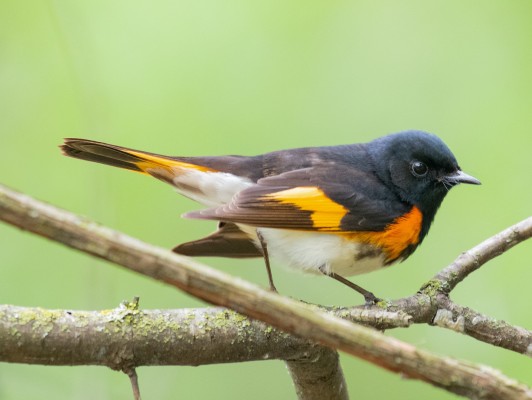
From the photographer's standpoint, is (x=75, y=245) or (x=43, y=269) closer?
(x=75, y=245)

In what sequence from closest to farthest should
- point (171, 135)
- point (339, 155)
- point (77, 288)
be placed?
point (339, 155)
point (77, 288)
point (171, 135)

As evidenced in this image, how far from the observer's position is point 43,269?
375 centimetres

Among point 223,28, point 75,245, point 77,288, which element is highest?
point 223,28

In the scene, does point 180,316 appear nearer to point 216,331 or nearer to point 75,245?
point 216,331

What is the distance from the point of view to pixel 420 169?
333 centimetres

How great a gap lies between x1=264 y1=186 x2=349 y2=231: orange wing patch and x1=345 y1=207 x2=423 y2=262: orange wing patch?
0.30ft

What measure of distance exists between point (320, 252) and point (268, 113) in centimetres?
122

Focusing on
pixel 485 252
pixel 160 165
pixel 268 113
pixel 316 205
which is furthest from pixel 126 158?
pixel 485 252

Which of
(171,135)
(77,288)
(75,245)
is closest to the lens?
(75,245)

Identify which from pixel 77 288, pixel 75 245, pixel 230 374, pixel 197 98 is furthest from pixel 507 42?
pixel 75 245

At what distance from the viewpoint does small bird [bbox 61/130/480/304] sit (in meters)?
2.96

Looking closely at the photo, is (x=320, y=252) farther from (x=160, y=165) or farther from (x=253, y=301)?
(x=253, y=301)

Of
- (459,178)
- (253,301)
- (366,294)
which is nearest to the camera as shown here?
(253,301)

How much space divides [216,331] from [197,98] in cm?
218
